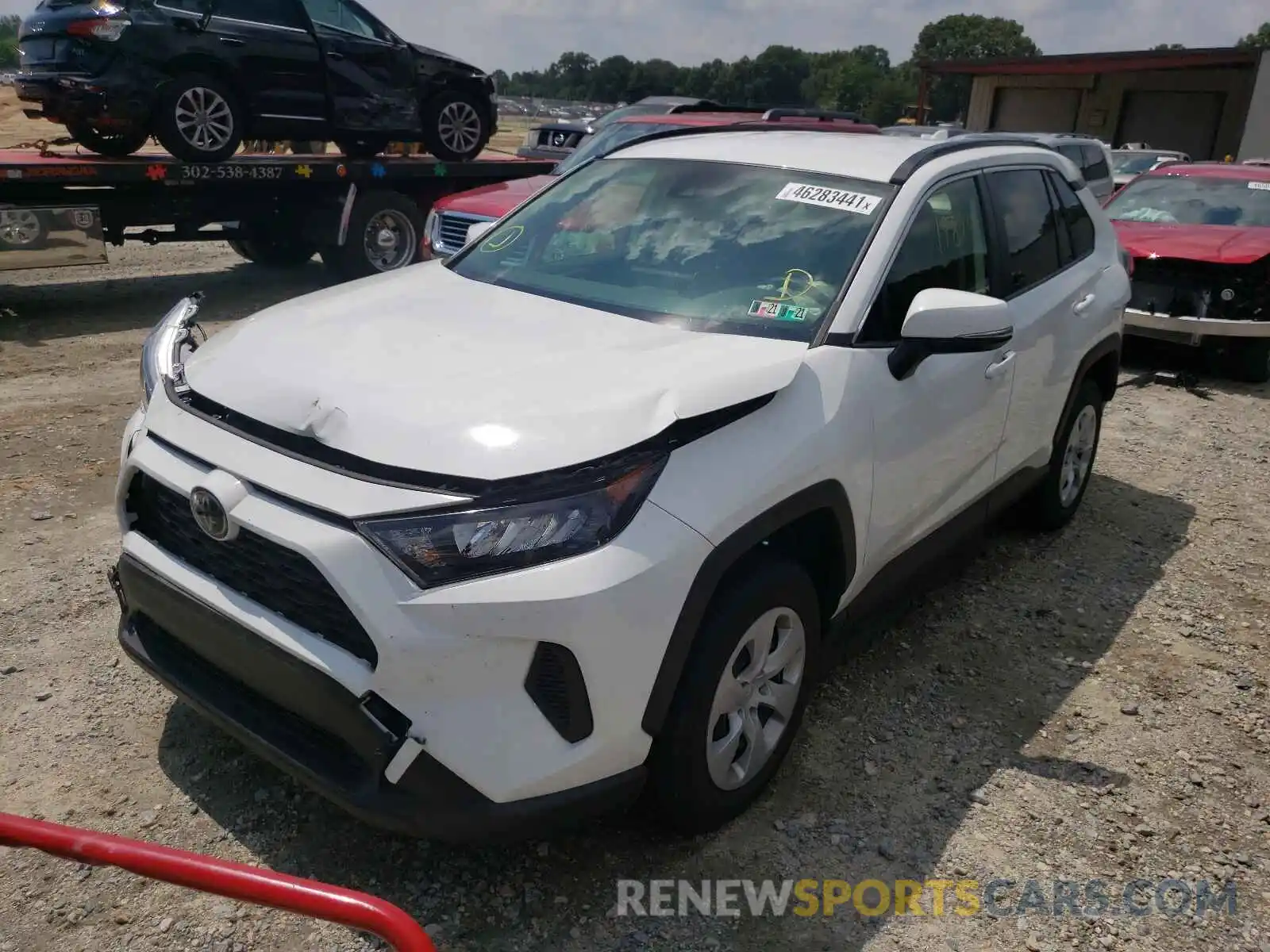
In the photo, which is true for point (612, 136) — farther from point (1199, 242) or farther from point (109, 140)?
point (1199, 242)

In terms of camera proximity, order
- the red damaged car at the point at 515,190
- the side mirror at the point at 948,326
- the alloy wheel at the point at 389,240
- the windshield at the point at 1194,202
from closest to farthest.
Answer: the side mirror at the point at 948,326 < the red damaged car at the point at 515,190 < the windshield at the point at 1194,202 < the alloy wheel at the point at 389,240

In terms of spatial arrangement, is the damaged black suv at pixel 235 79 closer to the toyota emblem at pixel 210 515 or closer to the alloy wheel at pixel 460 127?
the alloy wheel at pixel 460 127

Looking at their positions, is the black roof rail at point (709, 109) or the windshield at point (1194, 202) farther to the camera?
the black roof rail at point (709, 109)

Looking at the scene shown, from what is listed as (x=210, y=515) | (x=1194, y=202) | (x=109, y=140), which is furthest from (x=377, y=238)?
(x=210, y=515)

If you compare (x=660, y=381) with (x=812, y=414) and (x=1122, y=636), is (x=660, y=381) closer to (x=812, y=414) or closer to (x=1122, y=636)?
(x=812, y=414)

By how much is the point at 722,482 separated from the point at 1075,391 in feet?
9.09

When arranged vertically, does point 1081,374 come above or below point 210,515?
above

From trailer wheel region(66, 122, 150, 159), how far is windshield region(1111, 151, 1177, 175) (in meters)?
14.5

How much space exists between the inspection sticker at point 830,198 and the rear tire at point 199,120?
706 centimetres

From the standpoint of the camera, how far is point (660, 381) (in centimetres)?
247

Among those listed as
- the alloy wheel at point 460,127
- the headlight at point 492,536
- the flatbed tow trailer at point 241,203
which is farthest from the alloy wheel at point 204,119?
the headlight at point 492,536

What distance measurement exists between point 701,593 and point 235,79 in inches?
335

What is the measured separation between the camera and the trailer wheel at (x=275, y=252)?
11.0 m

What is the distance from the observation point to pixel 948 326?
2.83 meters
